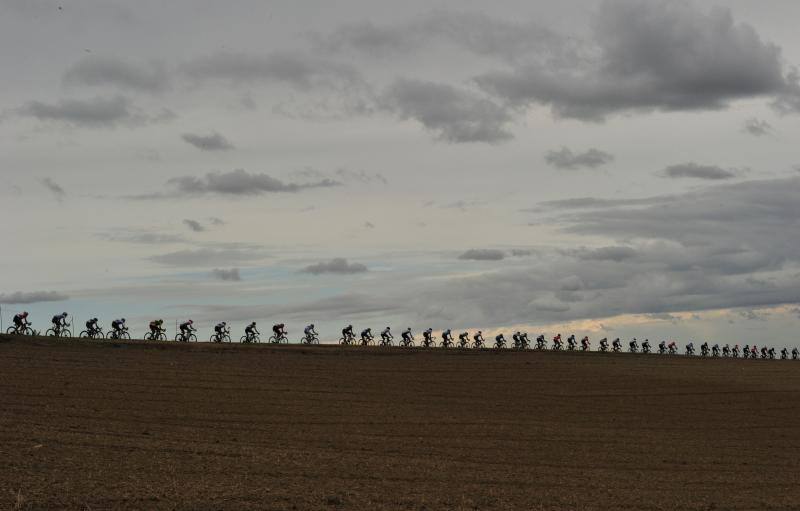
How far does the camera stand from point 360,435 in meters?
28.0

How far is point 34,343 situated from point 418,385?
18.2 meters

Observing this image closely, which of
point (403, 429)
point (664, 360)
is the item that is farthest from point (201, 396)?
point (664, 360)

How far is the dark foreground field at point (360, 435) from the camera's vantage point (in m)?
19.4

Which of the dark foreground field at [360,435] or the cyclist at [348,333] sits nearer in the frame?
the dark foreground field at [360,435]

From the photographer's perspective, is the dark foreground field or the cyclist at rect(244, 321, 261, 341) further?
the cyclist at rect(244, 321, 261, 341)

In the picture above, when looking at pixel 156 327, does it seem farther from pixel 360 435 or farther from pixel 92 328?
pixel 360 435

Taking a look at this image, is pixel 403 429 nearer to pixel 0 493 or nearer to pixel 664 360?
pixel 0 493

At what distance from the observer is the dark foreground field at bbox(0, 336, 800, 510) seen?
763 inches

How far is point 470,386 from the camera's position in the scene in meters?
43.8

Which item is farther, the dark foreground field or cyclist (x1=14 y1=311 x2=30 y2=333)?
cyclist (x1=14 y1=311 x2=30 y2=333)

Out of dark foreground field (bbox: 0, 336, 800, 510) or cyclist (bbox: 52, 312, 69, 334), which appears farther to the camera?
cyclist (bbox: 52, 312, 69, 334)

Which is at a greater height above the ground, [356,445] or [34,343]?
[34,343]

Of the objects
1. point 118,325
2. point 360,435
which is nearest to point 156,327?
point 118,325

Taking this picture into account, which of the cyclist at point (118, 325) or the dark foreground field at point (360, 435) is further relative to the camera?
the cyclist at point (118, 325)
